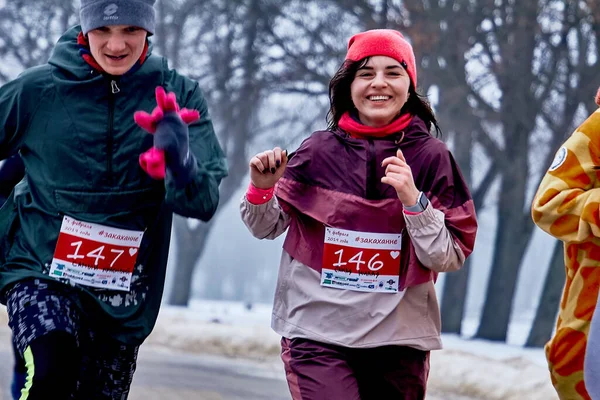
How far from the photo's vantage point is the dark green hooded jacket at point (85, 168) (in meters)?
4.09

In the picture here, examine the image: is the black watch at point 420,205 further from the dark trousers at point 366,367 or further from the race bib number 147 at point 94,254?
the race bib number 147 at point 94,254

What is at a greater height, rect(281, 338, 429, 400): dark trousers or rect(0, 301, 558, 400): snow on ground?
rect(281, 338, 429, 400): dark trousers

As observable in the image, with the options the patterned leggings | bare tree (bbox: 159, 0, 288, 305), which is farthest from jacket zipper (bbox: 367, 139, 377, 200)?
bare tree (bbox: 159, 0, 288, 305)

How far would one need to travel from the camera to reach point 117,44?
13.4 ft

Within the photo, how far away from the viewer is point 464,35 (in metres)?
14.8

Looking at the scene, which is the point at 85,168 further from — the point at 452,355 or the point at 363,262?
the point at 452,355

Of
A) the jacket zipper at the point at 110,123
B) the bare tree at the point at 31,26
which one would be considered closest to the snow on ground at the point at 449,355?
the jacket zipper at the point at 110,123

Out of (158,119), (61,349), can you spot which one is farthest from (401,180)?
(61,349)

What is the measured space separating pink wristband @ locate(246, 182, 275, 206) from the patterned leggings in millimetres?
713

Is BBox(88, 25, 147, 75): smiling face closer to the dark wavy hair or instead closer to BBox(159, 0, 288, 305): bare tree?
the dark wavy hair

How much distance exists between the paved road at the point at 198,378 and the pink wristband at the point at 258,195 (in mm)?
4133

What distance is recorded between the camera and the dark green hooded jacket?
409 cm

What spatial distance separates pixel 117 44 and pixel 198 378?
19.0ft

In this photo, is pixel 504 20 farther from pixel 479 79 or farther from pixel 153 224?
pixel 153 224
